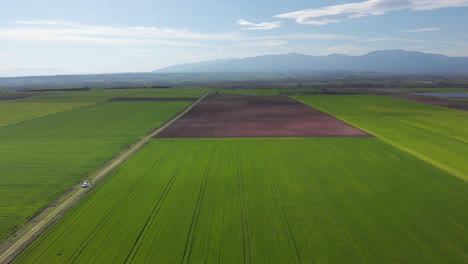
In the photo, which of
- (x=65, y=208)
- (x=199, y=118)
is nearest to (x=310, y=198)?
(x=65, y=208)

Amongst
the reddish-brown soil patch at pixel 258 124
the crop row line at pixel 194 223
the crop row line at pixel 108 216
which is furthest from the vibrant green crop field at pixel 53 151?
the crop row line at pixel 194 223

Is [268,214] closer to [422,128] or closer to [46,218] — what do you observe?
[46,218]

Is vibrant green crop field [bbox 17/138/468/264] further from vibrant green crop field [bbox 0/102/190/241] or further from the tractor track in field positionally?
vibrant green crop field [bbox 0/102/190/241]

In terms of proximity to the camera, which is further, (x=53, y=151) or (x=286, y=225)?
(x=53, y=151)

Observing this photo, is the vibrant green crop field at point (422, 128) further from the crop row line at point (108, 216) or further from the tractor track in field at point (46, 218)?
the tractor track in field at point (46, 218)

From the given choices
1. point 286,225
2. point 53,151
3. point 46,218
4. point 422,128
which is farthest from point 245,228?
point 422,128
